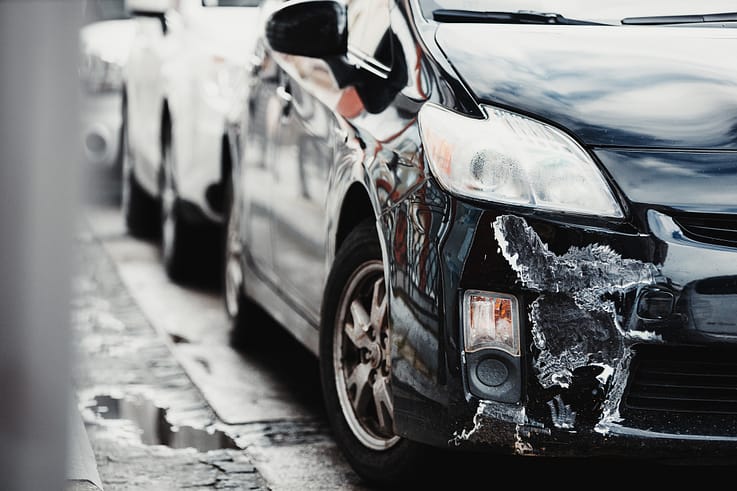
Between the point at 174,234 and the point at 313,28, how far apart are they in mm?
3245

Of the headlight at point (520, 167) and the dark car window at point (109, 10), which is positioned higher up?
the headlight at point (520, 167)

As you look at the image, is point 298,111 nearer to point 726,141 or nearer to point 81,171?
point 726,141

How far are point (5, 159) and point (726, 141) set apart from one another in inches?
89.5

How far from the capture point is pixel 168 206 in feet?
25.0

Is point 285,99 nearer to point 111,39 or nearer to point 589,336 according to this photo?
point 589,336

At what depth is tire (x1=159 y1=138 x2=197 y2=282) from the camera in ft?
24.5

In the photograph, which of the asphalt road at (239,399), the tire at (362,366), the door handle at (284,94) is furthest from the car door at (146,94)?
the tire at (362,366)

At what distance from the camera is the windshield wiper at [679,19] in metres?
4.33

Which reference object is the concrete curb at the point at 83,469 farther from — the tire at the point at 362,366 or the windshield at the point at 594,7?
the windshield at the point at 594,7

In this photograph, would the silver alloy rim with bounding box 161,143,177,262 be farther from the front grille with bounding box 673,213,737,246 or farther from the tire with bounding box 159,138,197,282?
the front grille with bounding box 673,213,737,246

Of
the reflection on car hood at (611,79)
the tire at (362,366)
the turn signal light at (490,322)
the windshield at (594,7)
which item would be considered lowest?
the tire at (362,366)

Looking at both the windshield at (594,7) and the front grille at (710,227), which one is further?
the windshield at (594,7)

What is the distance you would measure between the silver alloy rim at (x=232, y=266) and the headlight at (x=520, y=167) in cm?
246

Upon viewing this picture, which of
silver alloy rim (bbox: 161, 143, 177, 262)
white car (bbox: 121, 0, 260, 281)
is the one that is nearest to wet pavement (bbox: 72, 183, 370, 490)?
silver alloy rim (bbox: 161, 143, 177, 262)
